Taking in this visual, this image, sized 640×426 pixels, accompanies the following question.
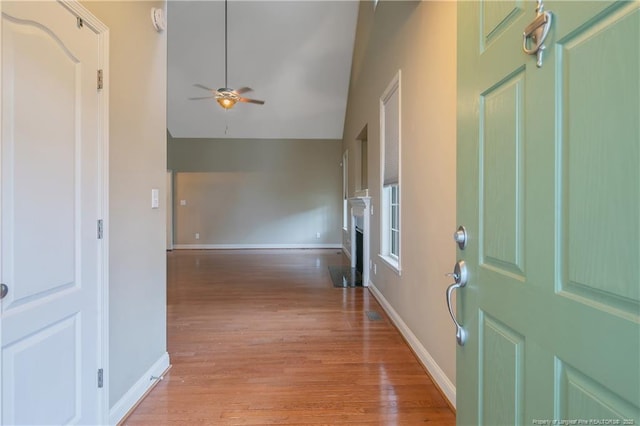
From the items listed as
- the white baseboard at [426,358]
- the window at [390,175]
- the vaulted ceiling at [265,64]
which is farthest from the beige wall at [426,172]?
the vaulted ceiling at [265,64]

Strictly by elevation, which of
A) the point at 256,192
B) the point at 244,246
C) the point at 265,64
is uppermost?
the point at 265,64

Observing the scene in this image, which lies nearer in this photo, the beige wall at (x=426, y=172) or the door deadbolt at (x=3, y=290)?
the door deadbolt at (x=3, y=290)

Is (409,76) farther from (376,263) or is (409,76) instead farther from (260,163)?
(260,163)

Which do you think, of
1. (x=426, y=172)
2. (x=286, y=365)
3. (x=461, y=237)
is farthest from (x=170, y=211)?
(x=461, y=237)

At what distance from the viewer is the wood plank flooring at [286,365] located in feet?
5.74

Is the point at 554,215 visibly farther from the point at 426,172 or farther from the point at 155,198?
the point at 155,198

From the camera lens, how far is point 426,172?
86.0 inches

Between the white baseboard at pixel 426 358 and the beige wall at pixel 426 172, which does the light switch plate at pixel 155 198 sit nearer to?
the beige wall at pixel 426 172

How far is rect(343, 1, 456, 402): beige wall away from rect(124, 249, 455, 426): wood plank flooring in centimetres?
27

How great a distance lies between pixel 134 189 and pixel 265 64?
17.4 feet

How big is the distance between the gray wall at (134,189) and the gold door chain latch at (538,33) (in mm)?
1783

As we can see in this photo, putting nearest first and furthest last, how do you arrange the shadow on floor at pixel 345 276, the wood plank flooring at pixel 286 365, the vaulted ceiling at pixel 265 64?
the wood plank flooring at pixel 286 365
the shadow on floor at pixel 345 276
the vaulted ceiling at pixel 265 64

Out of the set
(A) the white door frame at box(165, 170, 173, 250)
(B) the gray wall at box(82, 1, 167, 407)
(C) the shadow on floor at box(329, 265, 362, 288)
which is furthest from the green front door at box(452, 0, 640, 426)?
(A) the white door frame at box(165, 170, 173, 250)

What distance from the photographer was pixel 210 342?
2.66 metres
